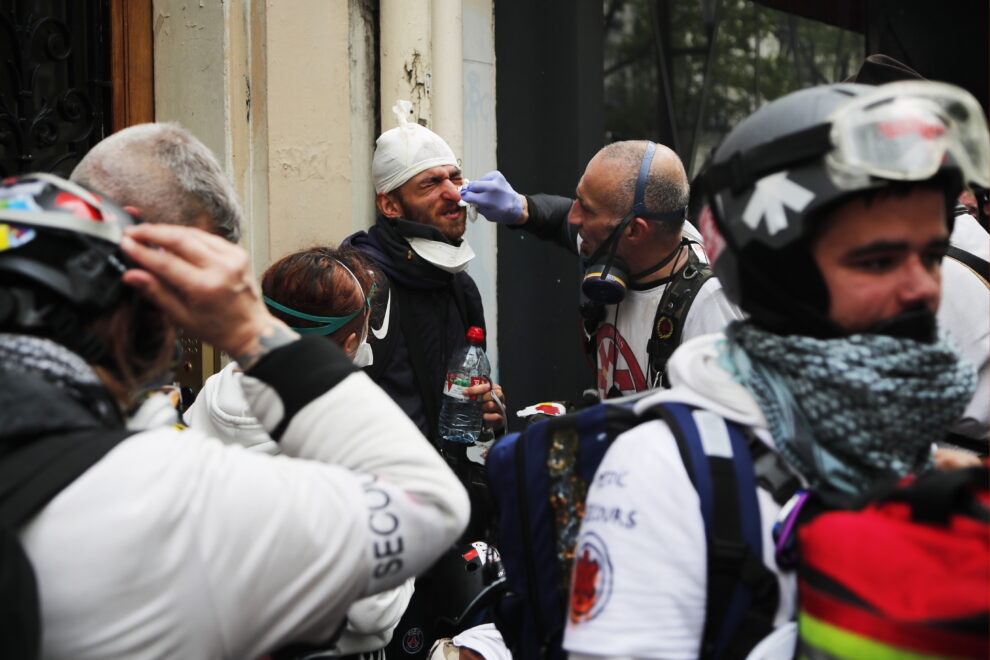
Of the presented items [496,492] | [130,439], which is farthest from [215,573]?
[496,492]

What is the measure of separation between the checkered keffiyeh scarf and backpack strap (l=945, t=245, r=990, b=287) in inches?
59.4

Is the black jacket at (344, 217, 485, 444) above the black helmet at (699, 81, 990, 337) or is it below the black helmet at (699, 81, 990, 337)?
below

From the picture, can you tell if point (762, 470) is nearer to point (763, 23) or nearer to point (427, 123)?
point (427, 123)

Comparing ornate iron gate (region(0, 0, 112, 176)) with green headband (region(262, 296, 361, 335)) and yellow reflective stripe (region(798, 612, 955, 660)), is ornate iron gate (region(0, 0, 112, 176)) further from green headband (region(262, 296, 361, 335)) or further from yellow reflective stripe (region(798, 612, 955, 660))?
yellow reflective stripe (region(798, 612, 955, 660))

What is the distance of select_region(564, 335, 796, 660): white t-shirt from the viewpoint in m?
1.45

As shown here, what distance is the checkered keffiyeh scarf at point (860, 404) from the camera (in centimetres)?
152

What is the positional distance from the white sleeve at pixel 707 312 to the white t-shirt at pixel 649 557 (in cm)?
191

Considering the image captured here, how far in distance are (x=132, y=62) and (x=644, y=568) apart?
3.92 meters

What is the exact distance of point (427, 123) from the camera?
5383mm

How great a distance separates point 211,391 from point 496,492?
1282 millimetres

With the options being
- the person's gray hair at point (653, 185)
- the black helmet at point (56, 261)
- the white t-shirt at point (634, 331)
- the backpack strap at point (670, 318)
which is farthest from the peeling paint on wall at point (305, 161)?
the black helmet at point (56, 261)

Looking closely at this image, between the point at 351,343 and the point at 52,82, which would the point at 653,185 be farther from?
the point at 52,82

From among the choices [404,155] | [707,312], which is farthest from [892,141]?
[404,155]

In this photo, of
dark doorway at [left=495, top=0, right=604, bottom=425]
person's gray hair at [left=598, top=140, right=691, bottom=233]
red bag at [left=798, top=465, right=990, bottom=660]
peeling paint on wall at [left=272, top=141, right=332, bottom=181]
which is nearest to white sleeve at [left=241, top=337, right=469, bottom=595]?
red bag at [left=798, top=465, right=990, bottom=660]
